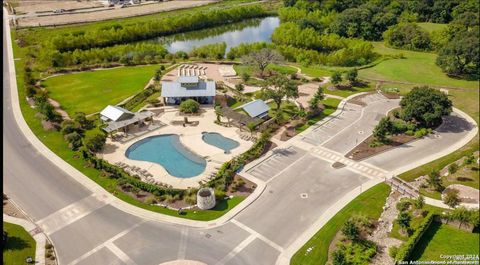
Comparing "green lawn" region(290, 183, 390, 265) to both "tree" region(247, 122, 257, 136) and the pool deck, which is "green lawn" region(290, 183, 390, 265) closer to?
the pool deck

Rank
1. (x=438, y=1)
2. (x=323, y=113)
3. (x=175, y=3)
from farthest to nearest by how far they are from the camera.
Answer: (x=175, y=3)
(x=438, y=1)
(x=323, y=113)

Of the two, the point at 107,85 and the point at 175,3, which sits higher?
the point at 175,3

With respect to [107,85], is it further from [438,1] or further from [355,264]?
[438,1]

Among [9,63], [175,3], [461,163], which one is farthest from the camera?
[175,3]

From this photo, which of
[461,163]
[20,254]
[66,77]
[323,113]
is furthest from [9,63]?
[461,163]

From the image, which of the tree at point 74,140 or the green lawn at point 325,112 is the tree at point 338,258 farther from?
the tree at point 74,140
